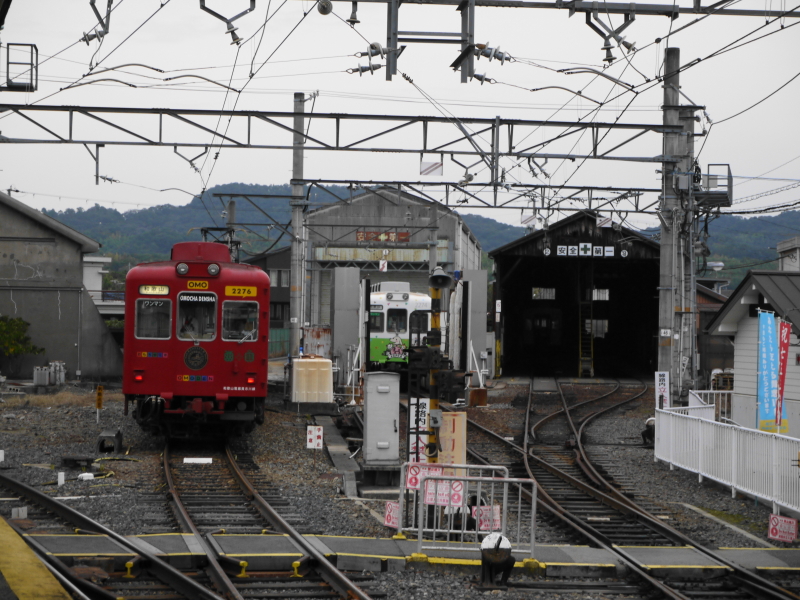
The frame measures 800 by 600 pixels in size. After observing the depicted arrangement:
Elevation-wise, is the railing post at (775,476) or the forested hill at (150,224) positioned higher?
the forested hill at (150,224)

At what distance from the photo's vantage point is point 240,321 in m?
14.0

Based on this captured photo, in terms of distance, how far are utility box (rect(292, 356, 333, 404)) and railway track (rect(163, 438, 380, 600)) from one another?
20.0 feet

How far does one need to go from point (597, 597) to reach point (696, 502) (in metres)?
5.07

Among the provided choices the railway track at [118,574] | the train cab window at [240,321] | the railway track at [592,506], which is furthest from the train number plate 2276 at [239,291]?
the railway track at [118,574]

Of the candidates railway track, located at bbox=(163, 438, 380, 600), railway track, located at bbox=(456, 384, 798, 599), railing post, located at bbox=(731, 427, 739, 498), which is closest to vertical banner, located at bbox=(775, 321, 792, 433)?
railing post, located at bbox=(731, 427, 739, 498)

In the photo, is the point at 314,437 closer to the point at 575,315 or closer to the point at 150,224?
the point at 575,315

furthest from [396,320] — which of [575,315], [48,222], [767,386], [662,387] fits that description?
[575,315]

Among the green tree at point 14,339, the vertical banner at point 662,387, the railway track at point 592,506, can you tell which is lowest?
the railway track at point 592,506

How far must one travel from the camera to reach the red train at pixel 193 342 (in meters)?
13.7

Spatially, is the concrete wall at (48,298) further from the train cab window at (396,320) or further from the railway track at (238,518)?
the railway track at (238,518)

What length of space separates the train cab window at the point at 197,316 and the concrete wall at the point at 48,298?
16.3m

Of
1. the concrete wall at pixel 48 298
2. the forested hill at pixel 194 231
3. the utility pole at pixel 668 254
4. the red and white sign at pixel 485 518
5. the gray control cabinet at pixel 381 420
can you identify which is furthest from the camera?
the forested hill at pixel 194 231

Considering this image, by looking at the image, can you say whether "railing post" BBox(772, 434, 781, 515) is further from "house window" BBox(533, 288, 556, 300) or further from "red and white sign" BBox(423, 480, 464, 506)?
"house window" BBox(533, 288, 556, 300)

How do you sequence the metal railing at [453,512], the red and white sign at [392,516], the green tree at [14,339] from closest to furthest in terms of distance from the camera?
the metal railing at [453,512] → the red and white sign at [392,516] → the green tree at [14,339]
